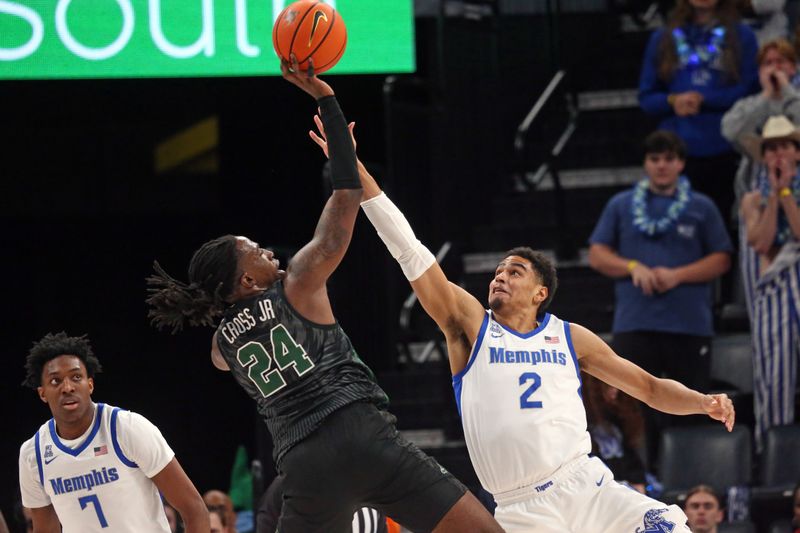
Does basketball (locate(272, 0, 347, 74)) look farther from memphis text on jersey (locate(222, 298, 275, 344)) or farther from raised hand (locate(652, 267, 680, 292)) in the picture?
raised hand (locate(652, 267, 680, 292))

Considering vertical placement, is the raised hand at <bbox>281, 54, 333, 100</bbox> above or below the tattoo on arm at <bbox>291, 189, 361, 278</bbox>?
above

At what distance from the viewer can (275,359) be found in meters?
5.54

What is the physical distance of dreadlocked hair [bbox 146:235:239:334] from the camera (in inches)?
222

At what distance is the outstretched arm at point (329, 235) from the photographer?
552cm

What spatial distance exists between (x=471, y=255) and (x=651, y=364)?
1.96 m

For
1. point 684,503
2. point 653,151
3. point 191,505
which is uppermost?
point 653,151

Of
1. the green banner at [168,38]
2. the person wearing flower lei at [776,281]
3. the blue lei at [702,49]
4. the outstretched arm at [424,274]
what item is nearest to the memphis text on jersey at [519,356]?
the outstretched arm at [424,274]

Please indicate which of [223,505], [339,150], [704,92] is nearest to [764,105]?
[704,92]

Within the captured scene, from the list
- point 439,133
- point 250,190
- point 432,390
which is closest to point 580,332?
point 432,390

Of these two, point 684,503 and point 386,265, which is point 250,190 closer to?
point 386,265

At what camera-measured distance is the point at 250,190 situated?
1120cm

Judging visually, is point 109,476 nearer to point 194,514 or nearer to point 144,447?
point 144,447

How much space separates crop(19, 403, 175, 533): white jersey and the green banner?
3.64 m

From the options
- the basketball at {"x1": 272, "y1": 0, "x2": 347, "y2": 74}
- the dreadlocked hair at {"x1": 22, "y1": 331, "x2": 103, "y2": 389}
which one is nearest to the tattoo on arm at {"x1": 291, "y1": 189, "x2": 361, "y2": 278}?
the basketball at {"x1": 272, "y1": 0, "x2": 347, "y2": 74}
